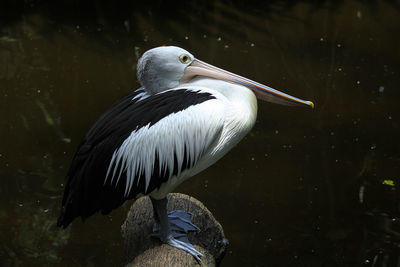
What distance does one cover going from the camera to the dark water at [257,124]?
10.5 feet

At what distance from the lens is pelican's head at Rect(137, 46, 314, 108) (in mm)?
2334

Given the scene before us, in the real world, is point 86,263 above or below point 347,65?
below

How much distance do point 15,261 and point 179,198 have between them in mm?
990

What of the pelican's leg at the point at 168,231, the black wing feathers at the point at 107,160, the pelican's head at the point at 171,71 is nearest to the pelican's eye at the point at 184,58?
the pelican's head at the point at 171,71

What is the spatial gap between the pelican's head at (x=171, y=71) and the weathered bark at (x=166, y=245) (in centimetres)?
57

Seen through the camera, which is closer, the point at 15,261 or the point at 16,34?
the point at 15,261

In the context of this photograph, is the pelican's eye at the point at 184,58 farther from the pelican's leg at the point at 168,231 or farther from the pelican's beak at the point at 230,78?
the pelican's leg at the point at 168,231

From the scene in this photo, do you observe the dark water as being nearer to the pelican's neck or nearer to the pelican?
the pelican

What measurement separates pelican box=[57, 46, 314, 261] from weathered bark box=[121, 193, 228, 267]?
53mm

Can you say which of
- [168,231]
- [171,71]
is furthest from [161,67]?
[168,231]

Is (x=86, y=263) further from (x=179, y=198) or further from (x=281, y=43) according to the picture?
(x=281, y=43)

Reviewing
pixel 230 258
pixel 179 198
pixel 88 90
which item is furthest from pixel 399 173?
pixel 88 90

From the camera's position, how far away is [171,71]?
2.37 meters

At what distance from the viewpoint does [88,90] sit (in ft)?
14.5
